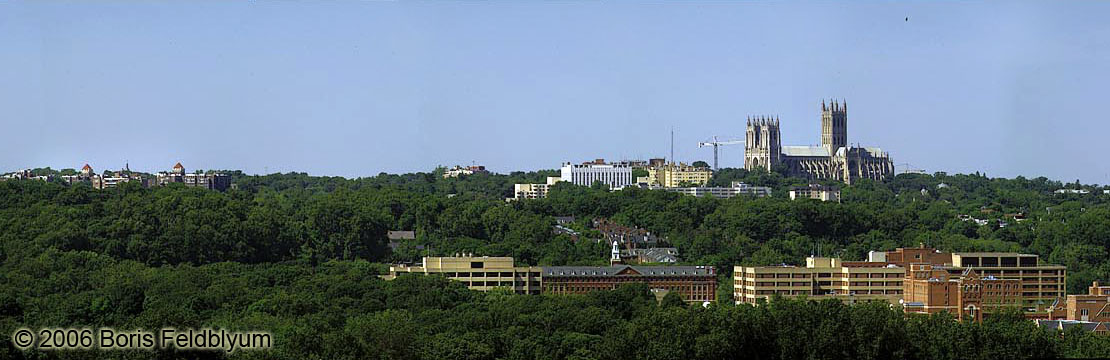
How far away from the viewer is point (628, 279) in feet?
284

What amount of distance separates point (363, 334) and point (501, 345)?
11.6 ft

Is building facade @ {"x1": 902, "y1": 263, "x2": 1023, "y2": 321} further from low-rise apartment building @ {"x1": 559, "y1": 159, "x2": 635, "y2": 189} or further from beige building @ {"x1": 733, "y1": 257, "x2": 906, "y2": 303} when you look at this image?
low-rise apartment building @ {"x1": 559, "y1": 159, "x2": 635, "y2": 189}

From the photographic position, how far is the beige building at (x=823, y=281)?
82500 millimetres

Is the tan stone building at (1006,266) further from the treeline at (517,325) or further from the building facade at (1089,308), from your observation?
the treeline at (517,325)

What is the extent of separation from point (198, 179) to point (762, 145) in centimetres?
5428

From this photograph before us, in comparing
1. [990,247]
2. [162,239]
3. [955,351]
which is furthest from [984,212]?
[955,351]

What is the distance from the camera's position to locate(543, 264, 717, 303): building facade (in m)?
86.4

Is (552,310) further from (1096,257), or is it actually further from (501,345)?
(1096,257)

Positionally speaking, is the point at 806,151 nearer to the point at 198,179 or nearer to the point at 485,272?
the point at 198,179

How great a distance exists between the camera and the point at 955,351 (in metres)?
53.8

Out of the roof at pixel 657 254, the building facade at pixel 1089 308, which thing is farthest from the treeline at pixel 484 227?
the building facade at pixel 1089 308

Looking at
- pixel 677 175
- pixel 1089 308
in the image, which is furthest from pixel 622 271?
pixel 677 175

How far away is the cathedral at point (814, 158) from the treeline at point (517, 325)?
11576cm

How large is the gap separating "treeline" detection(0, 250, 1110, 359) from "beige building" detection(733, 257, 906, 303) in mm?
8968
